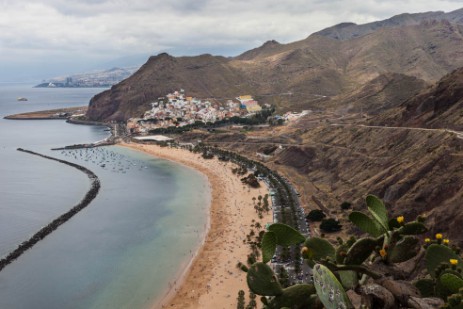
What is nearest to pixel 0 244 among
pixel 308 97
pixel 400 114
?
pixel 400 114

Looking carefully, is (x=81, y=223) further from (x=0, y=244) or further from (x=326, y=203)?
(x=326, y=203)

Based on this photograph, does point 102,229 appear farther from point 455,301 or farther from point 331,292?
point 455,301

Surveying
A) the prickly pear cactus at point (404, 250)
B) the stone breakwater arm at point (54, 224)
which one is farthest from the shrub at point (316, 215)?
the prickly pear cactus at point (404, 250)

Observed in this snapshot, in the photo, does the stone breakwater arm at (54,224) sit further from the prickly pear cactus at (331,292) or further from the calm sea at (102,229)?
the prickly pear cactus at (331,292)

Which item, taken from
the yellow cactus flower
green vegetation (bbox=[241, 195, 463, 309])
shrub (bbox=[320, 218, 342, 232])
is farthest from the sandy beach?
the yellow cactus flower

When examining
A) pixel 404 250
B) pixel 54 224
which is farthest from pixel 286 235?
pixel 54 224

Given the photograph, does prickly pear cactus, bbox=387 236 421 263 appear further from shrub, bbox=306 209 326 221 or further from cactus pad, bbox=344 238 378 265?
shrub, bbox=306 209 326 221
